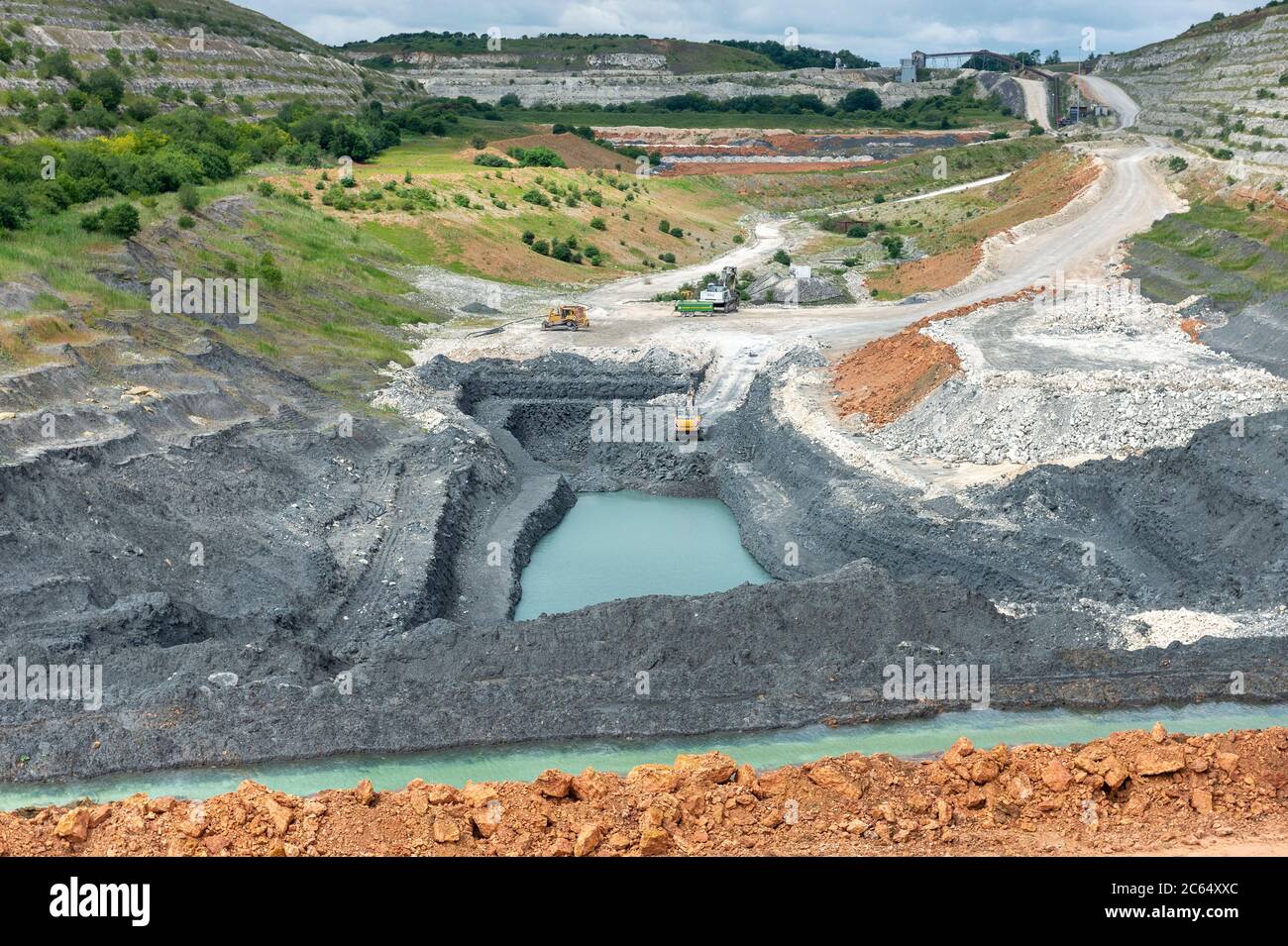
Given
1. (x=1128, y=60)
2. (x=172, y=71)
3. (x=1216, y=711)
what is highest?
(x=1128, y=60)

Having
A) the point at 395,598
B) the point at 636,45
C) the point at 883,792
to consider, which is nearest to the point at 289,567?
the point at 395,598

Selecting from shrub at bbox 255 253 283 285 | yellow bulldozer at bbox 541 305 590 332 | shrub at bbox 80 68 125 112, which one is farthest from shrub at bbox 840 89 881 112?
shrub at bbox 255 253 283 285

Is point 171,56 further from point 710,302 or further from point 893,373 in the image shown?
point 893,373

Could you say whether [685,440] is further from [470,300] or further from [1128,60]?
[1128,60]

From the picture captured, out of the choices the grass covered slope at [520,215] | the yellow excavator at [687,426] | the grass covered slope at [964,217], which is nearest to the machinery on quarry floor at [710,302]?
the grass covered slope at [964,217]

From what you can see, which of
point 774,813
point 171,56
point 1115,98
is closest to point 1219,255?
point 774,813

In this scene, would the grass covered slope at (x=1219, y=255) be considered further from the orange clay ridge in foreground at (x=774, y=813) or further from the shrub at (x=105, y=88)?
the shrub at (x=105, y=88)

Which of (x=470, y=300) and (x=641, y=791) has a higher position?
(x=470, y=300)
